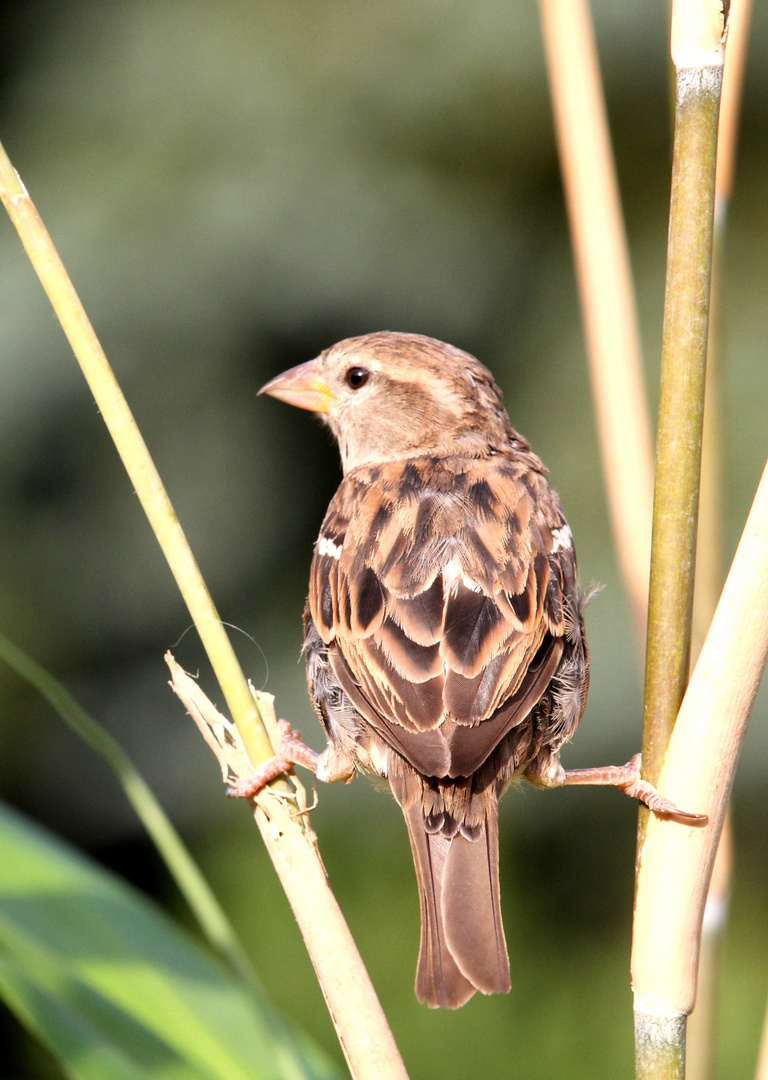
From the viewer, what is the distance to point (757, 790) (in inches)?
122

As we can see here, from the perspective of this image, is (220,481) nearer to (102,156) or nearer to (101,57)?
(102,156)

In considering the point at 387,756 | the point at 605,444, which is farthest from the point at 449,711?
the point at 605,444

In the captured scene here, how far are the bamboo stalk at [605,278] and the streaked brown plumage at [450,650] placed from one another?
0.71 feet

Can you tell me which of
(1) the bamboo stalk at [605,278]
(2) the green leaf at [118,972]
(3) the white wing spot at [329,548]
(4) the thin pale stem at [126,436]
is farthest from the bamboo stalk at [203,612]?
(3) the white wing spot at [329,548]

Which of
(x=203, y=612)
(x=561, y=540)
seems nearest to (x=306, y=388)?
(x=561, y=540)

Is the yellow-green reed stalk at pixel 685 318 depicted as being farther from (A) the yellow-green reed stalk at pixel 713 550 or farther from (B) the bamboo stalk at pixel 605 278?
(B) the bamboo stalk at pixel 605 278

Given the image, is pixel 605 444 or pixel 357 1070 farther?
pixel 605 444

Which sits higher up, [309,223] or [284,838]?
[309,223]

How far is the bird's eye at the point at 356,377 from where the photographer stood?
7.09ft

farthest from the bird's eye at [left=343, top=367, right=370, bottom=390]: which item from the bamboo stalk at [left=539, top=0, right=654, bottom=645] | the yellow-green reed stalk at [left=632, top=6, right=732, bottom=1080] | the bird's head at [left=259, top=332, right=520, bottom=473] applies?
the yellow-green reed stalk at [left=632, top=6, right=732, bottom=1080]

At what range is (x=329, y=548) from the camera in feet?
5.97

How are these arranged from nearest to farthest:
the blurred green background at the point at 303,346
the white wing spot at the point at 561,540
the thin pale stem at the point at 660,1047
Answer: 1. the thin pale stem at the point at 660,1047
2. the white wing spot at the point at 561,540
3. the blurred green background at the point at 303,346

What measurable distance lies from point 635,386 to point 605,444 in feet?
0.26

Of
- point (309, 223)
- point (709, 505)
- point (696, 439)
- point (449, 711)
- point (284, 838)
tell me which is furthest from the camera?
point (309, 223)
